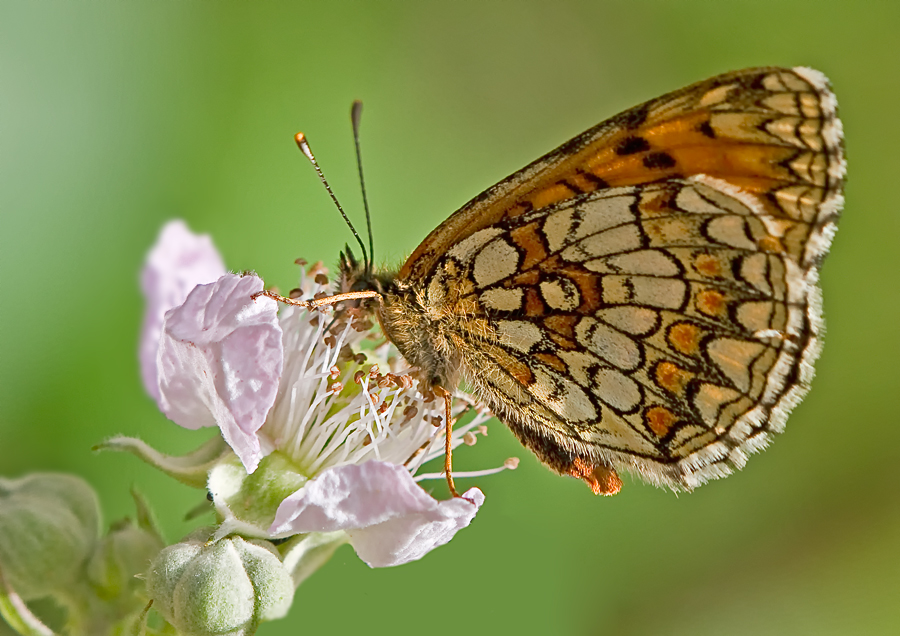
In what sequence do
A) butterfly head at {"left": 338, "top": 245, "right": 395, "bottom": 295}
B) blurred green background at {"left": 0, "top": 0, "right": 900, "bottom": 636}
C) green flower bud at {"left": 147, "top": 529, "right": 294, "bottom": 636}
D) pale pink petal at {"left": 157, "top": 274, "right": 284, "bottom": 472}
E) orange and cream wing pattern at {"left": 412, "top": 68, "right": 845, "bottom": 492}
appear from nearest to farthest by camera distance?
green flower bud at {"left": 147, "top": 529, "right": 294, "bottom": 636} < pale pink petal at {"left": 157, "top": 274, "right": 284, "bottom": 472} < orange and cream wing pattern at {"left": 412, "top": 68, "right": 845, "bottom": 492} < butterfly head at {"left": 338, "top": 245, "right": 395, "bottom": 295} < blurred green background at {"left": 0, "top": 0, "right": 900, "bottom": 636}

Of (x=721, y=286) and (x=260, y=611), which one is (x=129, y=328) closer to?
(x=260, y=611)

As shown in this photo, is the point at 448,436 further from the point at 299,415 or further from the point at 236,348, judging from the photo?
the point at 236,348

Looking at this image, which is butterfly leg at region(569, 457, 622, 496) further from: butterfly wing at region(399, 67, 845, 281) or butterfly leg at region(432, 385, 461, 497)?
butterfly wing at region(399, 67, 845, 281)

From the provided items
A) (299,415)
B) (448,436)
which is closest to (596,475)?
(448,436)

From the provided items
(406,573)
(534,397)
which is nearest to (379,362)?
(534,397)

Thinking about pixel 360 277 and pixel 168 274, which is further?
pixel 168 274

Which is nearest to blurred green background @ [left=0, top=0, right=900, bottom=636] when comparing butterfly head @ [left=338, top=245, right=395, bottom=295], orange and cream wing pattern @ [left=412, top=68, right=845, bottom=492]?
butterfly head @ [left=338, top=245, right=395, bottom=295]

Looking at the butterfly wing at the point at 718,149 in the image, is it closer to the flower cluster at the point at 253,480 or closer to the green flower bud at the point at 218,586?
the flower cluster at the point at 253,480

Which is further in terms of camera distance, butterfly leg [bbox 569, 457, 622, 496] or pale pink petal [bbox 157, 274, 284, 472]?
butterfly leg [bbox 569, 457, 622, 496]
